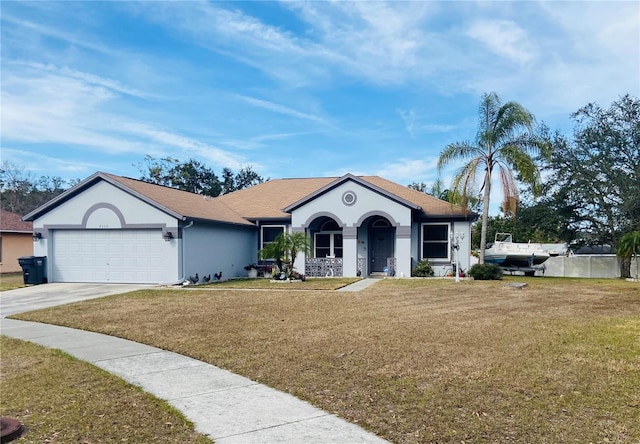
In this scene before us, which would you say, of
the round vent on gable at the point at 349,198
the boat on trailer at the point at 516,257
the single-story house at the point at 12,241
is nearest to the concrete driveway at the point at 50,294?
the round vent on gable at the point at 349,198

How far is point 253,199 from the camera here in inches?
1060

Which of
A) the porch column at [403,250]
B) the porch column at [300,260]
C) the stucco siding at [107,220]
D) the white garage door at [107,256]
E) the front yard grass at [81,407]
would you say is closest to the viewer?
the front yard grass at [81,407]

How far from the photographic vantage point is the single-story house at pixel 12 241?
26750 mm

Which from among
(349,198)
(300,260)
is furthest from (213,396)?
(300,260)

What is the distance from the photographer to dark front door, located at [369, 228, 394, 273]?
23797 mm

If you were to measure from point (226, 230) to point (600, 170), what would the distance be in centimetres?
2071

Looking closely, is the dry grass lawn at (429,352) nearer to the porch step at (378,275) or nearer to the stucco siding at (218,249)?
the stucco siding at (218,249)

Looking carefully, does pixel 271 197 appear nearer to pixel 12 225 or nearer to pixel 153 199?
pixel 153 199

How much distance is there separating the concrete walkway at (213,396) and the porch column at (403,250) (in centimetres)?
1499

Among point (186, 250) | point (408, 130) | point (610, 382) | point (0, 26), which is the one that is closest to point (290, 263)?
point (186, 250)

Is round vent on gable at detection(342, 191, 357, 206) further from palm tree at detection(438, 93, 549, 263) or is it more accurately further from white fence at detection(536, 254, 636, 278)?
white fence at detection(536, 254, 636, 278)

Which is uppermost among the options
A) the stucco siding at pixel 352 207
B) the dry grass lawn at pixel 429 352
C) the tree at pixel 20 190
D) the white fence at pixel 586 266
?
the tree at pixel 20 190

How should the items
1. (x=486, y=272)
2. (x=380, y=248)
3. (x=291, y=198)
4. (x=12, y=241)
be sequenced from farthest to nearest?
(x=12, y=241) < (x=291, y=198) < (x=380, y=248) < (x=486, y=272)

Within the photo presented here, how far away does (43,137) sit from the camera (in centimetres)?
2361
